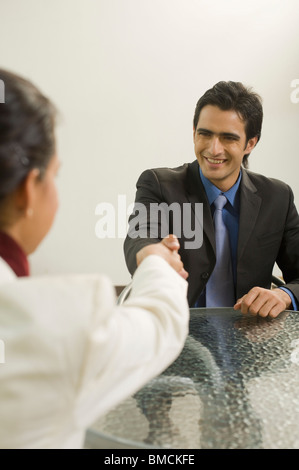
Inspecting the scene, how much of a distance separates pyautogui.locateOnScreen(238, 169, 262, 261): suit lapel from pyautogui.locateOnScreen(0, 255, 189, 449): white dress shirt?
5.05 feet

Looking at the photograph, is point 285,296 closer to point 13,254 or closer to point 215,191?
point 215,191

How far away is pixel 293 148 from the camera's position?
4602 mm

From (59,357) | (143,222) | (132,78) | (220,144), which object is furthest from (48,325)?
(132,78)

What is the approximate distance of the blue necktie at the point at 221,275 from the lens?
2094mm

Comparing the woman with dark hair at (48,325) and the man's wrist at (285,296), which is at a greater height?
the woman with dark hair at (48,325)

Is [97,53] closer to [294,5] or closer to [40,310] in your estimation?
[294,5]

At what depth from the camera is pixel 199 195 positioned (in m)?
2.21

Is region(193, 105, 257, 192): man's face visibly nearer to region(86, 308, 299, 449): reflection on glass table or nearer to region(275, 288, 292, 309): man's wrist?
region(275, 288, 292, 309): man's wrist

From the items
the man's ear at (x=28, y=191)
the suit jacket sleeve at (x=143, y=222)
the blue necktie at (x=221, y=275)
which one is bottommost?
the blue necktie at (x=221, y=275)

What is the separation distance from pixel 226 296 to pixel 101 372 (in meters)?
1.55

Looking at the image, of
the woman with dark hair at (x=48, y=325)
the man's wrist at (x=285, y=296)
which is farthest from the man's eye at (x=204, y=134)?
the woman with dark hair at (x=48, y=325)

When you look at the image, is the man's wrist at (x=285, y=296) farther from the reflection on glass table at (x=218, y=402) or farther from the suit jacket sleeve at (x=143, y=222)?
the suit jacket sleeve at (x=143, y=222)

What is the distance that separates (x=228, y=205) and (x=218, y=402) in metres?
1.31
